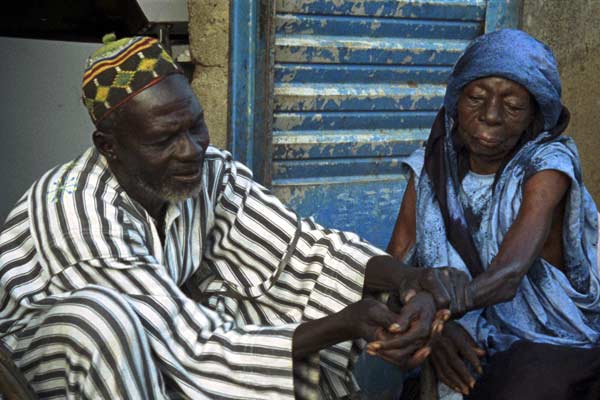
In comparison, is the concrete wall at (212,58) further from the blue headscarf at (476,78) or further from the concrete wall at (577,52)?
the concrete wall at (577,52)

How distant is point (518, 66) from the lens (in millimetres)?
2963

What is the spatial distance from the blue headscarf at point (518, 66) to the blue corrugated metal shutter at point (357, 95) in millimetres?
1502

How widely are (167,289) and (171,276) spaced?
336 mm

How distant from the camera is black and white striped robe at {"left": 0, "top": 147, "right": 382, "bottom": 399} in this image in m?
2.44

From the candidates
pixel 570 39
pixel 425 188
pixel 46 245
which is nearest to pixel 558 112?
pixel 425 188

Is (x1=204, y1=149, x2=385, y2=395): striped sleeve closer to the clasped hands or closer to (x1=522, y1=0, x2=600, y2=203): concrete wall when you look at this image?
the clasped hands

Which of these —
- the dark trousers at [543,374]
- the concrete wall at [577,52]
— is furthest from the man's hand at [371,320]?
the concrete wall at [577,52]

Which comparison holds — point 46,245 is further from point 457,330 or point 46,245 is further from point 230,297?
point 457,330

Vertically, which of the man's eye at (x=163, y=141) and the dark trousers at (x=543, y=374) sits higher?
the man's eye at (x=163, y=141)

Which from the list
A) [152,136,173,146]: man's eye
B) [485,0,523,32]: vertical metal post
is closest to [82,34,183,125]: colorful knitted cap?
[152,136,173,146]: man's eye

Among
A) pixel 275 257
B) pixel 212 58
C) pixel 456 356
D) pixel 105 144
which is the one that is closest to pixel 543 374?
pixel 456 356

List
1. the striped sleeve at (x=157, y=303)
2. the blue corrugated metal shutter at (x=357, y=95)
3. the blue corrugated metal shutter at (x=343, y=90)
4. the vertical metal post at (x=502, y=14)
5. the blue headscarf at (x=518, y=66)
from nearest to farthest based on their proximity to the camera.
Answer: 1. the striped sleeve at (x=157, y=303)
2. the blue headscarf at (x=518, y=66)
3. the blue corrugated metal shutter at (x=343, y=90)
4. the blue corrugated metal shutter at (x=357, y=95)
5. the vertical metal post at (x=502, y=14)

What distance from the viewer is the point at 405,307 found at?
8.34 feet

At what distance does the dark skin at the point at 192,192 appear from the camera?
2.48m
